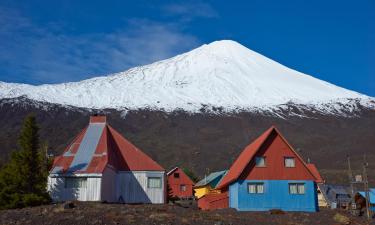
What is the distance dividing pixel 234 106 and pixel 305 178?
157 m

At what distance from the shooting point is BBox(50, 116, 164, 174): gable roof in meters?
38.4

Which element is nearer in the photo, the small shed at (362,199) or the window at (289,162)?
the window at (289,162)

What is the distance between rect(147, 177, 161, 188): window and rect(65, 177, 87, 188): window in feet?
23.0

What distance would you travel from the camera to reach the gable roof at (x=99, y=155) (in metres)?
38.4

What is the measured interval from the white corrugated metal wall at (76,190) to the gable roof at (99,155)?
0.56 metres

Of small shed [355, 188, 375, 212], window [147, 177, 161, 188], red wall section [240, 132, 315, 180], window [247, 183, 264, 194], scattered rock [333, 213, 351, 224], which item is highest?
red wall section [240, 132, 315, 180]

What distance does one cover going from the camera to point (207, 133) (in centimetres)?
14800

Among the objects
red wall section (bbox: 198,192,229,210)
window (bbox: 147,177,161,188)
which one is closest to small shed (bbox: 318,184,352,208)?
red wall section (bbox: 198,192,229,210)

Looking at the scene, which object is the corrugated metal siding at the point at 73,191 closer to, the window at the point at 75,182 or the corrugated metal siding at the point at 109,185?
the window at the point at 75,182

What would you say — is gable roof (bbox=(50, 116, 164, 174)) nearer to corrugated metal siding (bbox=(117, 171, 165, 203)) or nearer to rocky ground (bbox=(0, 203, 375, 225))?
corrugated metal siding (bbox=(117, 171, 165, 203))

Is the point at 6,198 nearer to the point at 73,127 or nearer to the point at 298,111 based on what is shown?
the point at 73,127

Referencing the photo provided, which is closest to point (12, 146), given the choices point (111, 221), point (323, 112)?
point (111, 221)

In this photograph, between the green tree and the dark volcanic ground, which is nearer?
the green tree

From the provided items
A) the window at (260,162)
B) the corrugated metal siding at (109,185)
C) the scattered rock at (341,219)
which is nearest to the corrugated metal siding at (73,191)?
the corrugated metal siding at (109,185)
